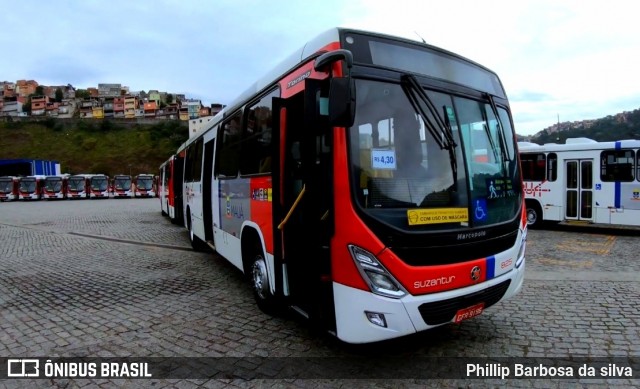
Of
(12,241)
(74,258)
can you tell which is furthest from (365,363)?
(12,241)

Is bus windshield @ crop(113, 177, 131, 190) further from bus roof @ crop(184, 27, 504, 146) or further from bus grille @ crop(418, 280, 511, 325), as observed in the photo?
bus grille @ crop(418, 280, 511, 325)

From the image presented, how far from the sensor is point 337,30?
3582mm

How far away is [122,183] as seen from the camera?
43.2 metres

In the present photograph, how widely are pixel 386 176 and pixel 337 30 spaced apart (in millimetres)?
1345

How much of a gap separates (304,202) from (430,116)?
4.59ft

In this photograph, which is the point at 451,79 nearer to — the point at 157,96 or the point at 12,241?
the point at 12,241

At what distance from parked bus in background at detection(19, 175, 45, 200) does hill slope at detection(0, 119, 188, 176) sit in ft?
146

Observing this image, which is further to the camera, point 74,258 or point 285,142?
point 74,258

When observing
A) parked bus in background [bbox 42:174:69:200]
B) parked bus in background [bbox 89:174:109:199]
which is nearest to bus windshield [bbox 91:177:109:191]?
parked bus in background [bbox 89:174:109:199]

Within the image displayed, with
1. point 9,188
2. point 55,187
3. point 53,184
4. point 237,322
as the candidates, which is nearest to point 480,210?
point 237,322

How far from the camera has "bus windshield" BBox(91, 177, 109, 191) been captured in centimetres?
4147

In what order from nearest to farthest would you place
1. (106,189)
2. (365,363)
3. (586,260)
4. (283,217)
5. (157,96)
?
1. (365,363)
2. (283,217)
3. (586,260)
4. (106,189)
5. (157,96)

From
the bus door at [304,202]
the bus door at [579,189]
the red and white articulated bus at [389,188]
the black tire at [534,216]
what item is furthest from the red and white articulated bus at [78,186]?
the bus door at [304,202]

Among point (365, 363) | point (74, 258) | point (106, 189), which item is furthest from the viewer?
point (106, 189)
